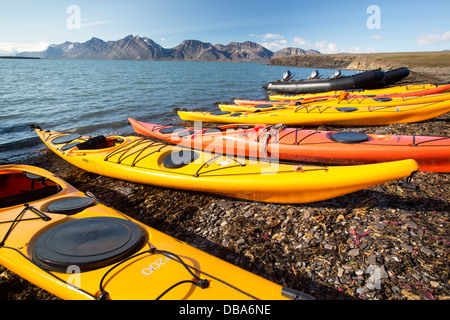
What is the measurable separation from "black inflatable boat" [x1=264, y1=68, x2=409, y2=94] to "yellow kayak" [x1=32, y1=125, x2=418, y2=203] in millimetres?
13358

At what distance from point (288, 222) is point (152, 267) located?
7.38 feet

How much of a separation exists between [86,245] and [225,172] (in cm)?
255

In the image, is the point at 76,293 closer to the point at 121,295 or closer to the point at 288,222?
the point at 121,295

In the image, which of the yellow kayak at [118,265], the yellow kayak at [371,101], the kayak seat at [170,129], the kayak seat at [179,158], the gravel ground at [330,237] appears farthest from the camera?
the yellow kayak at [371,101]

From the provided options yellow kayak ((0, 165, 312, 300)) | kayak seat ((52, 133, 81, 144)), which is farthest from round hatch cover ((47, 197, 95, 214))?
kayak seat ((52, 133, 81, 144))

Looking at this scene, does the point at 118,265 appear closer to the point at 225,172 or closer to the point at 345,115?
the point at 225,172

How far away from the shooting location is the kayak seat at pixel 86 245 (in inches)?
87.4

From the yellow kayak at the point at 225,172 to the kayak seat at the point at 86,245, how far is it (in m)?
1.93

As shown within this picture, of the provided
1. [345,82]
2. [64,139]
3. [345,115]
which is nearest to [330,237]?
Result: [345,115]

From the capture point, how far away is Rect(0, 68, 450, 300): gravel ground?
2541 mm

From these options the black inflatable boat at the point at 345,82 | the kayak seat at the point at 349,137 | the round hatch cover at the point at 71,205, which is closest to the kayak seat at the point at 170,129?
the round hatch cover at the point at 71,205

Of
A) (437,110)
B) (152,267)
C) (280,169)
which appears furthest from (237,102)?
(152,267)

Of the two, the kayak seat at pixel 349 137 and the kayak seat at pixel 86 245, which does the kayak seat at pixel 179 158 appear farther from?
the kayak seat at pixel 349 137

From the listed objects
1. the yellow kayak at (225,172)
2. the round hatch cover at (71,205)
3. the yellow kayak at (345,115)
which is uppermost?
the yellow kayak at (345,115)
